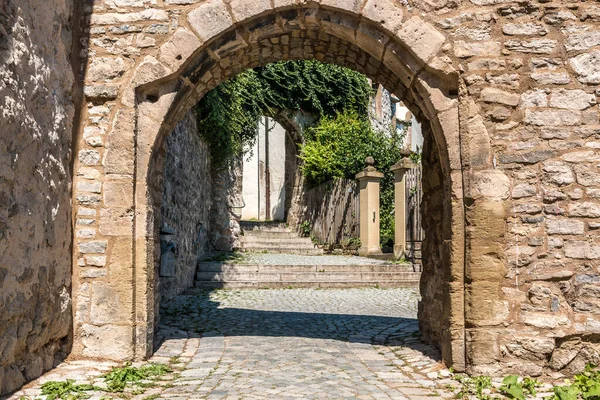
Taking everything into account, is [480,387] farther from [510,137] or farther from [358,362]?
[510,137]

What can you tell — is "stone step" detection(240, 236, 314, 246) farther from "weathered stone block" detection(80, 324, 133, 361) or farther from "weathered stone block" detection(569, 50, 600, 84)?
"weathered stone block" detection(569, 50, 600, 84)

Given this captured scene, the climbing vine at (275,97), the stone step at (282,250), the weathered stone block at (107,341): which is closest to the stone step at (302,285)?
the climbing vine at (275,97)

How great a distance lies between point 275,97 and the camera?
14.8 m

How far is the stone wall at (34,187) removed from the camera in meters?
3.25

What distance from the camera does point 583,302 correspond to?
396cm

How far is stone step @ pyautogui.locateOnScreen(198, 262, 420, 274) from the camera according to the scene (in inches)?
392

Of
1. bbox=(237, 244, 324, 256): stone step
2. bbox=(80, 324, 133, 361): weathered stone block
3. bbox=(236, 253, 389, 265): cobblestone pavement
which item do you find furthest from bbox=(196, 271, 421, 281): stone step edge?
bbox=(80, 324, 133, 361): weathered stone block

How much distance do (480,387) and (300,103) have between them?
1236cm

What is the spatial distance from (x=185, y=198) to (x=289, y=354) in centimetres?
483

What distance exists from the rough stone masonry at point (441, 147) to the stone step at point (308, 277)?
17.4 ft

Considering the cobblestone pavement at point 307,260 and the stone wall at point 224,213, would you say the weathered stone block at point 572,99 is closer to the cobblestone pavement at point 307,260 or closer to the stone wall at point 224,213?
the cobblestone pavement at point 307,260

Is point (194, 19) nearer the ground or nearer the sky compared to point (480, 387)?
nearer the sky

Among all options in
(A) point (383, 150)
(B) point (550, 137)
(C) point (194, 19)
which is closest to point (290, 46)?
(C) point (194, 19)

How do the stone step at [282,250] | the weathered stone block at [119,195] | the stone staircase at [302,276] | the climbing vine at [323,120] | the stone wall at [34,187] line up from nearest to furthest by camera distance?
the stone wall at [34,187]
the weathered stone block at [119,195]
the stone staircase at [302,276]
the climbing vine at [323,120]
the stone step at [282,250]
